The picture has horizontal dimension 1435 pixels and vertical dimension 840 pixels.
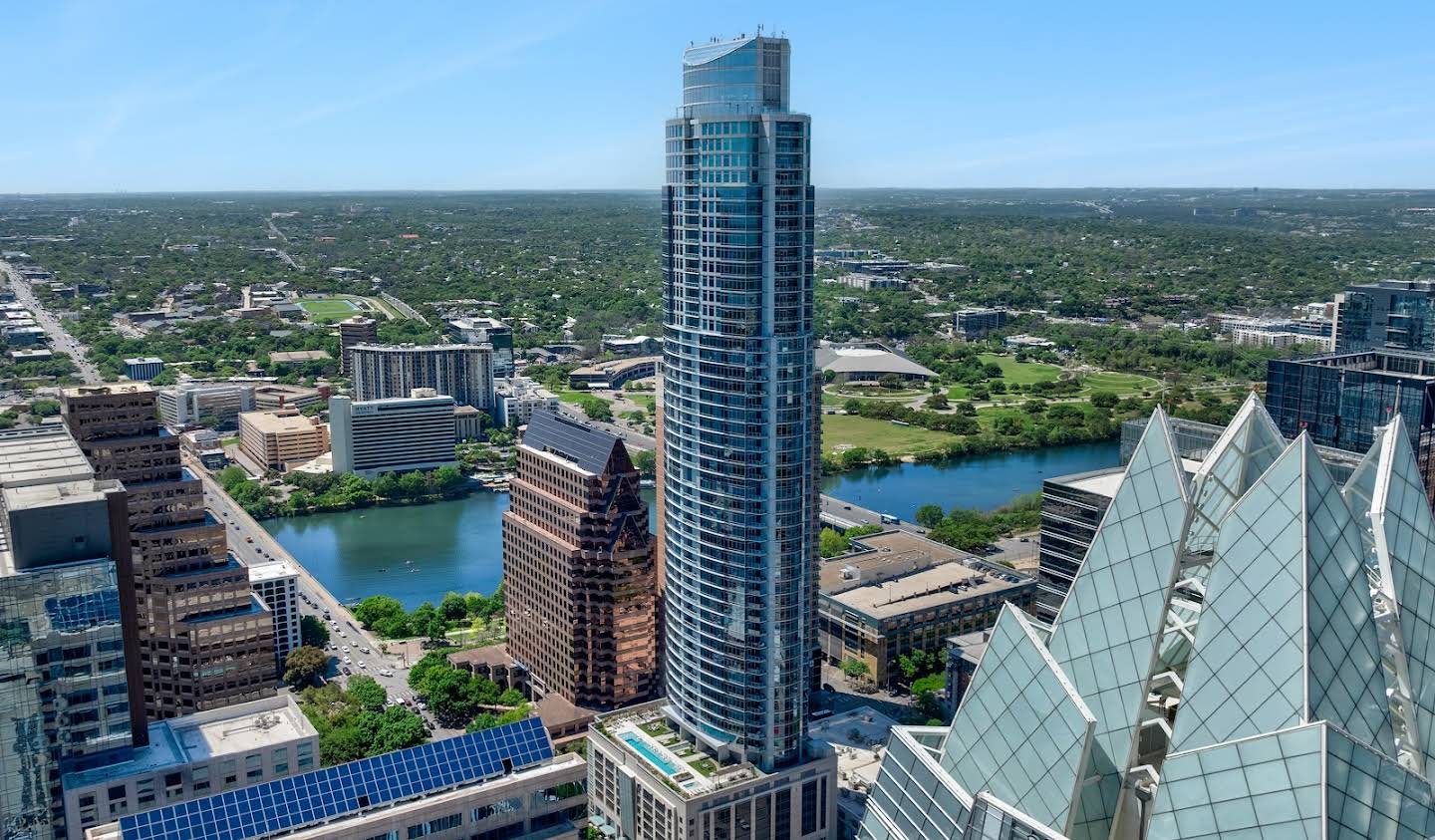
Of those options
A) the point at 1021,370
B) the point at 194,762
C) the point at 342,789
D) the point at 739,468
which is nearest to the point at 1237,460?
the point at 739,468

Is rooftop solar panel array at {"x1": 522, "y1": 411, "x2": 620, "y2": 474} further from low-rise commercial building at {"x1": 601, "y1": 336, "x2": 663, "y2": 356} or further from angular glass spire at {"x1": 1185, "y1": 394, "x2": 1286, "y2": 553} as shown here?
low-rise commercial building at {"x1": 601, "y1": 336, "x2": 663, "y2": 356}

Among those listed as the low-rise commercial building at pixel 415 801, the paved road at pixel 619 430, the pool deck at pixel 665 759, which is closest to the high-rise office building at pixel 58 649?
the low-rise commercial building at pixel 415 801

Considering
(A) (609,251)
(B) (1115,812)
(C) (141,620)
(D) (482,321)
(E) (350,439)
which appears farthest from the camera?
(A) (609,251)

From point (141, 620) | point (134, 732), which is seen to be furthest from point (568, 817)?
point (141, 620)

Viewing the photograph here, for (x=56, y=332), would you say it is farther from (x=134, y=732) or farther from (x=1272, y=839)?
(x=1272, y=839)

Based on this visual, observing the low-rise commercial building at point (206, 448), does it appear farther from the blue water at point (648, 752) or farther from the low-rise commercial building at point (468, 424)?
the blue water at point (648, 752)

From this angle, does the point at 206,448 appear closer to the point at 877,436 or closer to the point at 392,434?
the point at 392,434
